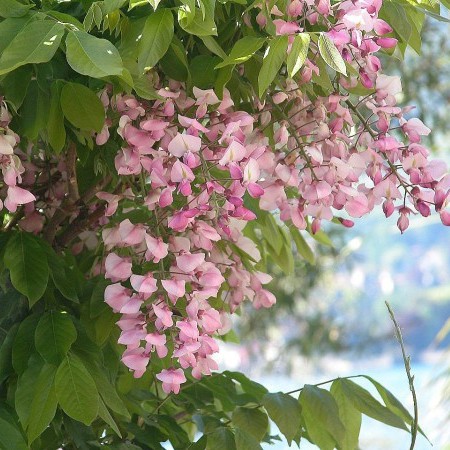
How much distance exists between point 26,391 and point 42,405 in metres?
0.03

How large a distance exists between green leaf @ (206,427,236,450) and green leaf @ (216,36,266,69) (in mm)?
348

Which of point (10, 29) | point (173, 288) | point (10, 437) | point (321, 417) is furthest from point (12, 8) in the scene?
point (321, 417)

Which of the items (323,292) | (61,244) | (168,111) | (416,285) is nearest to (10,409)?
(61,244)

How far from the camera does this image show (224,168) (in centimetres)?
74

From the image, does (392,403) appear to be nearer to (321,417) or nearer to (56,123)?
(321,417)

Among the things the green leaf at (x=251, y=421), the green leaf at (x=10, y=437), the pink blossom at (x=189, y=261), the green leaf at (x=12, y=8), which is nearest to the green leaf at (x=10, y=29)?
the green leaf at (x=12, y=8)

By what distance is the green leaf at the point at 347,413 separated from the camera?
927mm

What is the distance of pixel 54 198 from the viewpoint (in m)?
0.92

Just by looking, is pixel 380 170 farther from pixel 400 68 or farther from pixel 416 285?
pixel 416 285

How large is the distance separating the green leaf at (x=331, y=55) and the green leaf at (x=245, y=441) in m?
0.36

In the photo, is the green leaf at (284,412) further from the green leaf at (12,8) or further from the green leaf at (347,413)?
the green leaf at (12,8)

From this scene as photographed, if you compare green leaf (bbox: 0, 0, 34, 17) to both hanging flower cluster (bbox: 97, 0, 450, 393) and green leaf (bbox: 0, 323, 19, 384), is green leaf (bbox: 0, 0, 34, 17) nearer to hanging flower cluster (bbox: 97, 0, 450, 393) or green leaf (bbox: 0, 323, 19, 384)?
hanging flower cluster (bbox: 97, 0, 450, 393)

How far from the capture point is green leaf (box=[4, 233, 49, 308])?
821mm

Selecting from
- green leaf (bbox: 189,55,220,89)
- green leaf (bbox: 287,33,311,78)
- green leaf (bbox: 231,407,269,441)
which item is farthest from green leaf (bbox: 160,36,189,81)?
green leaf (bbox: 231,407,269,441)
